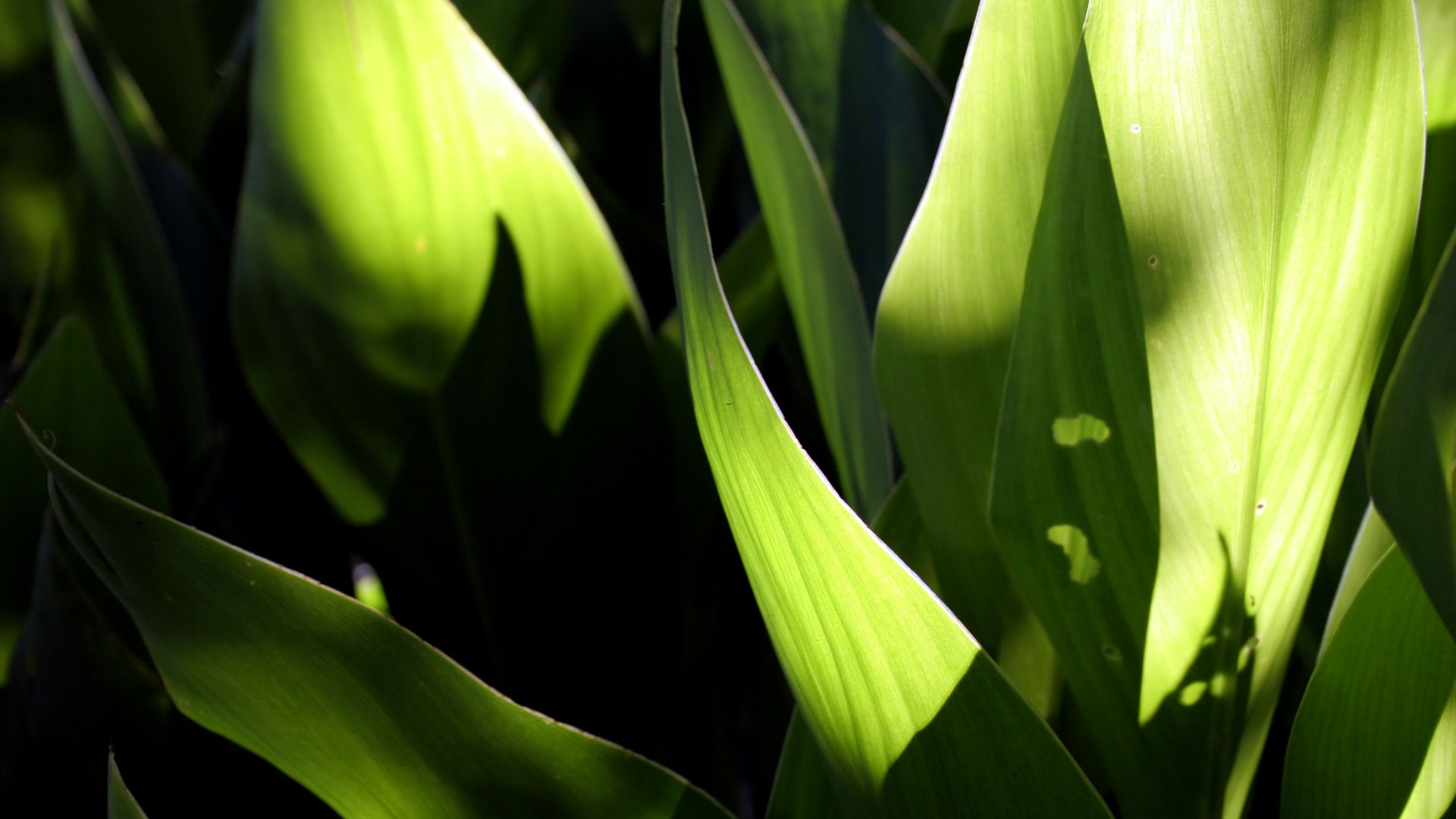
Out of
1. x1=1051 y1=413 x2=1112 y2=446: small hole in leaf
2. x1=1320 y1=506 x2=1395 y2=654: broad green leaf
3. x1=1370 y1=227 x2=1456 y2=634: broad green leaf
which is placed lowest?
x1=1320 y1=506 x2=1395 y2=654: broad green leaf

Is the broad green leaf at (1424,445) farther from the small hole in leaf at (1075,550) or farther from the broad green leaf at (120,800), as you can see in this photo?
the broad green leaf at (120,800)

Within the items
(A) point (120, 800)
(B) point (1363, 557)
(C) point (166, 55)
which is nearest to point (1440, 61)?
(B) point (1363, 557)

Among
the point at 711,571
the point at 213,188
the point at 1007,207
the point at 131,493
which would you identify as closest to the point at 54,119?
the point at 213,188

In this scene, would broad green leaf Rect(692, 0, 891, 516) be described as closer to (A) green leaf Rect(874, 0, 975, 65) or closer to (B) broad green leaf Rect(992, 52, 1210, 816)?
(B) broad green leaf Rect(992, 52, 1210, 816)

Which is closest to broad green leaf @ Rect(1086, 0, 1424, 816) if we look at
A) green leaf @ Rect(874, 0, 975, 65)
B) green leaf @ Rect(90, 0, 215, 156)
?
green leaf @ Rect(874, 0, 975, 65)

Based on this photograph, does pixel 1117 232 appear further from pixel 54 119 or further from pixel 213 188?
pixel 54 119

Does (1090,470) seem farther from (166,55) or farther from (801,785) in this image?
(166,55)
